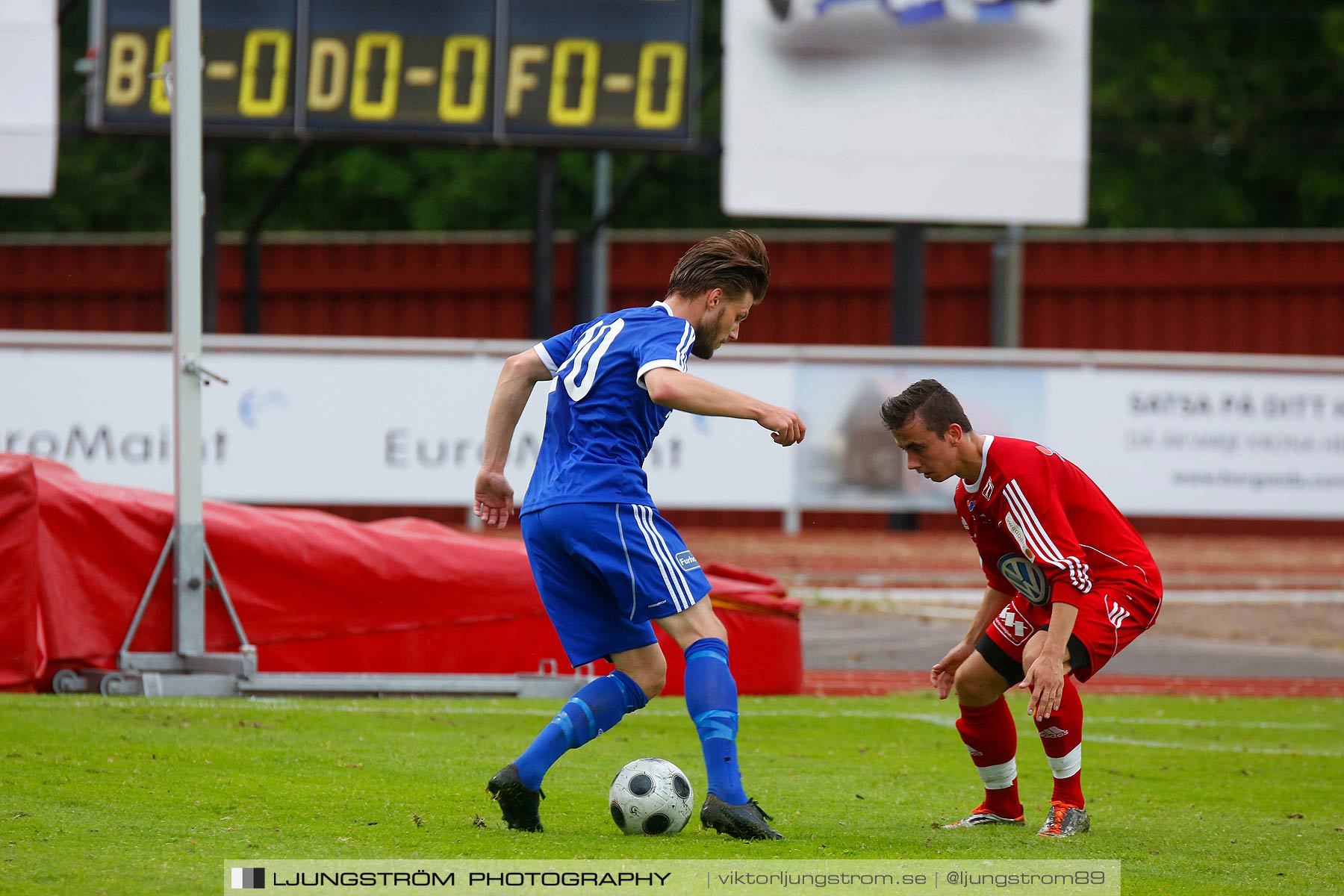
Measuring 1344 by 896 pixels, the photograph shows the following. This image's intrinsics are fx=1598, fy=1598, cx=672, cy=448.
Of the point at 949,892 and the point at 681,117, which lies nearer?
the point at 949,892

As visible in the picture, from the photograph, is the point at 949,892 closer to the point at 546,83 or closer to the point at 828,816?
the point at 828,816

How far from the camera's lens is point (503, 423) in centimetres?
507

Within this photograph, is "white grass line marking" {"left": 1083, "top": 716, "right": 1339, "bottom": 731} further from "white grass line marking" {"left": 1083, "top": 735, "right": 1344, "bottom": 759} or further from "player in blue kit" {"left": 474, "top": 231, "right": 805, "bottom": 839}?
"player in blue kit" {"left": 474, "top": 231, "right": 805, "bottom": 839}

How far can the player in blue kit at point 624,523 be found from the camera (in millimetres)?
4676

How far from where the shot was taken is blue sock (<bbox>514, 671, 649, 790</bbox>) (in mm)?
4773

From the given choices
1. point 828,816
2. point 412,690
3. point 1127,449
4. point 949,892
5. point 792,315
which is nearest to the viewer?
point 949,892

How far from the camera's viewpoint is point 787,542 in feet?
61.0

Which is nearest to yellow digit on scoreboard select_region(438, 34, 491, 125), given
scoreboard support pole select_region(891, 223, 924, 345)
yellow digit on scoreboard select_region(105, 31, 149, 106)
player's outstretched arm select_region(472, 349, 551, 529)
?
yellow digit on scoreboard select_region(105, 31, 149, 106)

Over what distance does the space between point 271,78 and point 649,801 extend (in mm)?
12779

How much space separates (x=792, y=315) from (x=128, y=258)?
1007cm

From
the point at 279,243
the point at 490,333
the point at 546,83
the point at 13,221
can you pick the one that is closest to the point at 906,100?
the point at 546,83

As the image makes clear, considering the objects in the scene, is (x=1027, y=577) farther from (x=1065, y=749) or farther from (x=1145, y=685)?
(x=1145, y=685)

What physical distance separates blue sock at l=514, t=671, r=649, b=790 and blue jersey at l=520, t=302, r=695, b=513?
1.98ft

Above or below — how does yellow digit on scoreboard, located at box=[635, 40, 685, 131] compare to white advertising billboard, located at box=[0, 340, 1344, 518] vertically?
above
